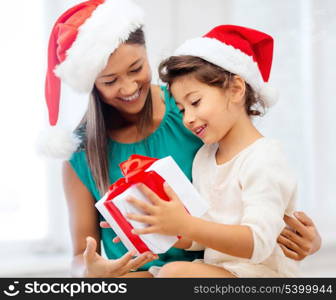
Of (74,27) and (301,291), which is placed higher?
(74,27)

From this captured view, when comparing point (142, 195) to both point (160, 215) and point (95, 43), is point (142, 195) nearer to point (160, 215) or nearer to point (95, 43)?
point (160, 215)

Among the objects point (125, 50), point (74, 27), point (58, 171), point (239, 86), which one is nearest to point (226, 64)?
point (239, 86)

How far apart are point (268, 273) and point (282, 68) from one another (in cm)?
71

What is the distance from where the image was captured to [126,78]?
1095mm

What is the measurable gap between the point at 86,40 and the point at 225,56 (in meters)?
0.28

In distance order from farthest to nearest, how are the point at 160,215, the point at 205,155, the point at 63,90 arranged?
the point at 63,90, the point at 205,155, the point at 160,215

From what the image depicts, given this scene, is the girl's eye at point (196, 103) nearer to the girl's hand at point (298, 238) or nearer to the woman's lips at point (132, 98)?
the woman's lips at point (132, 98)

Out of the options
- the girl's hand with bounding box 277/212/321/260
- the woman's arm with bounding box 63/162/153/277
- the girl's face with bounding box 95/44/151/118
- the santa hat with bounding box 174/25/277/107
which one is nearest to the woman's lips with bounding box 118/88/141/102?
the girl's face with bounding box 95/44/151/118

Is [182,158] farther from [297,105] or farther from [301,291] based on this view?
[297,105]

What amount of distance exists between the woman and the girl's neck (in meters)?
0.12

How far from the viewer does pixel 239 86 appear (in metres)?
1.05

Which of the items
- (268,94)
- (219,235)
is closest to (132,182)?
(219,235)

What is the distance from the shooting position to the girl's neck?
3.48ft

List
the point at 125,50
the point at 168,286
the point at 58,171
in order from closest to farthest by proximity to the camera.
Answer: the point at 168,286 < the point at 125,50 < the point at 58,171
